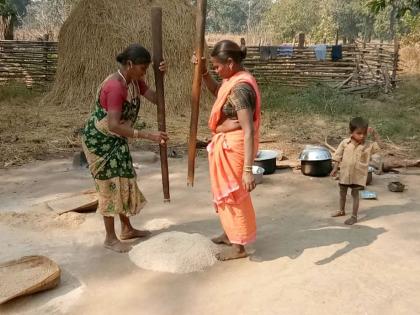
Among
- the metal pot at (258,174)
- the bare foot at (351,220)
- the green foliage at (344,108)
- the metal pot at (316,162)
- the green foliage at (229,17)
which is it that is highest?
the green foliage at (229,17)

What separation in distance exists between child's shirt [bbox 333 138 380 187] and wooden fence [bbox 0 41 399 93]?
808 centimetres

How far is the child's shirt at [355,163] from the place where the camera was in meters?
3.91

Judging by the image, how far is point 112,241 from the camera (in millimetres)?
3465

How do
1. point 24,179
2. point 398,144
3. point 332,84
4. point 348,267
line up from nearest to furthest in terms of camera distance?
point 348,267, point 24,179, point 398,144, point 332,84

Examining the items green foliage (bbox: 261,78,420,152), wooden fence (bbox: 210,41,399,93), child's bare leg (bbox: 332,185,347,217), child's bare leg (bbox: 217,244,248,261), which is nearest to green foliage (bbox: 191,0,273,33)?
wooden fence (bbox: 210,41,399,93)

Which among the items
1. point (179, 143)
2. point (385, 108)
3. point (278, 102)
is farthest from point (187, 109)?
point (385, 108)

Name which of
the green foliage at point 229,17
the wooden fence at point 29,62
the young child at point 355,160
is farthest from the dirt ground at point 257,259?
the green foliage at point 229,17

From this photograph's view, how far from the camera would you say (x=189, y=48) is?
10.1 meters

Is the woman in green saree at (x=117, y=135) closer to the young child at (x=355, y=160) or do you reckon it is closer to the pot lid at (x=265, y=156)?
the young child at (x=355, y=160)

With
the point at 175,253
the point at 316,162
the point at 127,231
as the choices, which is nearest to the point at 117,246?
the point at 127,231

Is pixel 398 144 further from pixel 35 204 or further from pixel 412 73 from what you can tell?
pixel 412 73

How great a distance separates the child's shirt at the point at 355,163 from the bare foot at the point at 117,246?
1819 millimetres

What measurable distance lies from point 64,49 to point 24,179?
18.9 feet

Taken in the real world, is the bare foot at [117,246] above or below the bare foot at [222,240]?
below
